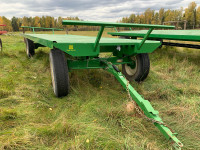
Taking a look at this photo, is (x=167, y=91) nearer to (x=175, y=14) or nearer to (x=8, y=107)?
(x=8, y=107)

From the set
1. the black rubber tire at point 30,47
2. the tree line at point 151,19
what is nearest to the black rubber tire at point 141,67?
the black rubber tire at point 30,47

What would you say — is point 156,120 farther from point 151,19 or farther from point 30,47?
point 151,19

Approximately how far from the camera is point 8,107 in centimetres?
213

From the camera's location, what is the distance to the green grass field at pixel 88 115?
151cm

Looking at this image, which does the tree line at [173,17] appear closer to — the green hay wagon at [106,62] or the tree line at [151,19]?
the tree line at [151,19]

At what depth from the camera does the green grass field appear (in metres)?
1.51

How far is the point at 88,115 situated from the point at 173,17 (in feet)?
142

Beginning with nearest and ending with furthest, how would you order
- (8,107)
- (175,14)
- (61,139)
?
1. (61,139)
2. (8,107)
3. (175,14)

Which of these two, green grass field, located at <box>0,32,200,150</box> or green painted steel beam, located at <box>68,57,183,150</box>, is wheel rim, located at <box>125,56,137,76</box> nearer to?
green painted steel beam, located at <box>68,57,183,150</box>

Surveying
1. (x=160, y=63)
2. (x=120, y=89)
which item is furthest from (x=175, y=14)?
(x=120, y=89)

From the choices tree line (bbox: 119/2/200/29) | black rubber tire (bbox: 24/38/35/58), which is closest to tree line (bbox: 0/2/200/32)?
tree line (bbox: 119/2/200/29)

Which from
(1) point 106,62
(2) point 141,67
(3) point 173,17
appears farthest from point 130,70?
(3) point 173,17

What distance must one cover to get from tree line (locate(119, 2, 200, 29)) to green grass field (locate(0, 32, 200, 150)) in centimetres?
3490

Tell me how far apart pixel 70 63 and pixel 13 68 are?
2.14m
